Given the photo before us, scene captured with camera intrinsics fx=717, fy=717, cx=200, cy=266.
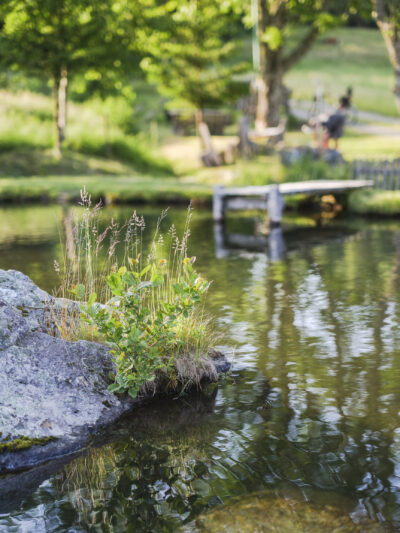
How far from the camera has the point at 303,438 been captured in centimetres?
535

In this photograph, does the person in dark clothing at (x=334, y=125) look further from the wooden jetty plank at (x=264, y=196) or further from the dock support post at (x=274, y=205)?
the dock support post at (x=274, y=205)

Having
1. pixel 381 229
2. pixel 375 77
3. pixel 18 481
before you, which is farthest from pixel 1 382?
pixel 375 77

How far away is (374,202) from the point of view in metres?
19.6

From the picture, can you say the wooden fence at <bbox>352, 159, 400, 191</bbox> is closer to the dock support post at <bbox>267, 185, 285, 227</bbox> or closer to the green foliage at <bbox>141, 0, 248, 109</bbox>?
the dock support post at <bbox>267, 185, 285, 227</bbox>

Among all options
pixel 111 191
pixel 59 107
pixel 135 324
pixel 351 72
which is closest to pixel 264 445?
pixel 135 324

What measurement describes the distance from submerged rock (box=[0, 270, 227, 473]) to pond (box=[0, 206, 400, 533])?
0.17 m

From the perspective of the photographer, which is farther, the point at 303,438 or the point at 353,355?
the point at 353,355

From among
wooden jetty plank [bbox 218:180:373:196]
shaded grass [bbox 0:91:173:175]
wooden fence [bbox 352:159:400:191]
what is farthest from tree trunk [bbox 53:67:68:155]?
wooden jetty plank [bbox 218:180:373:196]

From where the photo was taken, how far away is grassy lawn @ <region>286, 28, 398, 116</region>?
43.7 metres

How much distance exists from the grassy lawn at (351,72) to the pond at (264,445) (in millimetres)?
32525

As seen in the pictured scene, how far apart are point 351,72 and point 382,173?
3238 cm

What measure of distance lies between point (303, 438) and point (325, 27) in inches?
889

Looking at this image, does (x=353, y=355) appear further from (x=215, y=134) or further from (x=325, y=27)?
(x=215, y=134)

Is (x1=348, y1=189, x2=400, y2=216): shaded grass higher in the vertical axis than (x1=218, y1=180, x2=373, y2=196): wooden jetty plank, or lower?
lower
